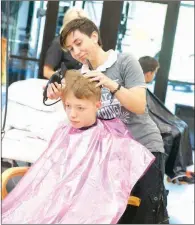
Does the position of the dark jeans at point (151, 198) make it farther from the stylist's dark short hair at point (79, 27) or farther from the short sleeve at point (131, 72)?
the stylist's dark short hair at point (79, 27)

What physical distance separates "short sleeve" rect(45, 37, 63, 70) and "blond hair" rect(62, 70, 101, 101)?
0.10 m

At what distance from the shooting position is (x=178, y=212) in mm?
1502

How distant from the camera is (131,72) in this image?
1.06 metres

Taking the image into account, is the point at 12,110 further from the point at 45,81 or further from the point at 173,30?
the point at 173,30

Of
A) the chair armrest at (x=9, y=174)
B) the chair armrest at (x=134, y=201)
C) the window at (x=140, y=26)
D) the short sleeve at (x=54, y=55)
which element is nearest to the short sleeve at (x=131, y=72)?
the window at (x=140, y=26)

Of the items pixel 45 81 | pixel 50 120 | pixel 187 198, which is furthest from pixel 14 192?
pixel 187 198

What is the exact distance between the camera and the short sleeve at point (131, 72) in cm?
105

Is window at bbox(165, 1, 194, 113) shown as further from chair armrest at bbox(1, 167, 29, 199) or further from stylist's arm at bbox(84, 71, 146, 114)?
chair armrest at bbox(1, 167, 29, 199)

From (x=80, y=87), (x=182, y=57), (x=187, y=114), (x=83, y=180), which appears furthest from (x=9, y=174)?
(x=187, y=114)

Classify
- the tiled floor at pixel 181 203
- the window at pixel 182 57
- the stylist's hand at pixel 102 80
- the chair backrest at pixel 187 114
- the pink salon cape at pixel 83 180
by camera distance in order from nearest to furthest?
the stylist's hand at pixel 102 80, the pink salon cape at pixel 83 180, the window at pixel 182 57, the tiled floor at pixel 181 203, the chair backrest at pixel 187 114

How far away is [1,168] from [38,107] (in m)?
0.26

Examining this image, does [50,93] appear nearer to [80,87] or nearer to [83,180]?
[80,87]

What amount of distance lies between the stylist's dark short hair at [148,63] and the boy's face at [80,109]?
0.72 ft

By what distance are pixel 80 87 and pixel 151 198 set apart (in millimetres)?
469
